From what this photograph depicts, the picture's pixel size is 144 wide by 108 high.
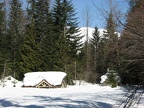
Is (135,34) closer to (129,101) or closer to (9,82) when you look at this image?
(129,101)

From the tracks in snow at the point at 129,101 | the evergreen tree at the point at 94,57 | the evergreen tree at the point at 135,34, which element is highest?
the evergreen tree at the point at 94,57

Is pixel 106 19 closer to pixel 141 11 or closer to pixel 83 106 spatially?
pixel 141 11

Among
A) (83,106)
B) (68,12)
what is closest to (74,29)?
(68,12)

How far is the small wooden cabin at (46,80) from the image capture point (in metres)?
29.2

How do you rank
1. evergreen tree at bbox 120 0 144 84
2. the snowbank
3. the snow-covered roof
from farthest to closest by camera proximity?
1. the snowbank
2. the snow-covered roof
3. evergreen tree at bbox 120 0 144 84

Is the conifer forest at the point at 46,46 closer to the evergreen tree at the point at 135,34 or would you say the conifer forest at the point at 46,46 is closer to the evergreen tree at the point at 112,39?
the evergreen tree at the point at 112,39

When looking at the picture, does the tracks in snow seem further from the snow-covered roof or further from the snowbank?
the snowbank

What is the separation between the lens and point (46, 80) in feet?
96.4

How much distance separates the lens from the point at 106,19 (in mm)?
4863

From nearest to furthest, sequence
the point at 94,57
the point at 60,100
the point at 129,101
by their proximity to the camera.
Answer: the point at 129,101
the point at 60,100
the point at 94,57

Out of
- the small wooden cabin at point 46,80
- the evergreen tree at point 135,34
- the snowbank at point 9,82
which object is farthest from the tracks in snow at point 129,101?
the snowbank at point 9,82

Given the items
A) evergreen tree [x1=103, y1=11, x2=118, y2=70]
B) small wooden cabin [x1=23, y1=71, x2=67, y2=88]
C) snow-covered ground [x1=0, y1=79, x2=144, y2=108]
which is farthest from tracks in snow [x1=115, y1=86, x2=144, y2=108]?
small wooden cabin [x1=23, y1=71, x2=67, y2=88]

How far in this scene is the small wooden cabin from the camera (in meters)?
29.2

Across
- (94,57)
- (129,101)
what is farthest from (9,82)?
(129,101)
